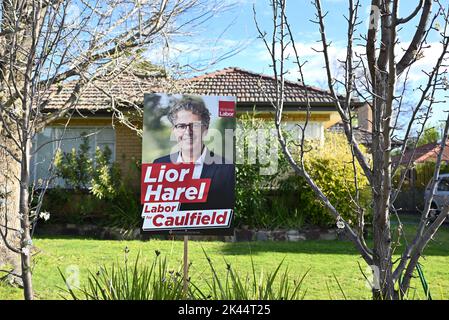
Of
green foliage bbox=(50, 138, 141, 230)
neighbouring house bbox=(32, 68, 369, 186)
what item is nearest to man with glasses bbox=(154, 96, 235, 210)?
green foliage bbox=(50, 138, 141, 230)

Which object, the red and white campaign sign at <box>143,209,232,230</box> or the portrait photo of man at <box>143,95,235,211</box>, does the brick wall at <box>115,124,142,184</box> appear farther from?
the red and white campaign sign at <box>143,209,232,230</box>

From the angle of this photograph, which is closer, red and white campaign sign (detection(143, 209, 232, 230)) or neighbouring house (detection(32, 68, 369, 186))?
red and white campaign sign (detection(143, 209, 232, 230))

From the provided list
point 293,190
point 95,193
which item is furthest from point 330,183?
point 95,193

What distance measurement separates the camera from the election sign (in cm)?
445

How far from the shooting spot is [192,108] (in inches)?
186

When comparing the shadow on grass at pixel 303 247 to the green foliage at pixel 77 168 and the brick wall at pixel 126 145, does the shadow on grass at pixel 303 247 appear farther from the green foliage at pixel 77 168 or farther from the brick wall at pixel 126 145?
the brick wall at pixel 126 145

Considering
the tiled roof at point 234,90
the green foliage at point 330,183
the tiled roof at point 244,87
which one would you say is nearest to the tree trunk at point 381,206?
the green foliage at point 330,183

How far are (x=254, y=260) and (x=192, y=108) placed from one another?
542cm

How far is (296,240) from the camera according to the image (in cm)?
1260

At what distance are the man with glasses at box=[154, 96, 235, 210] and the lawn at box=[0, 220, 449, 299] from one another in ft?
7.86

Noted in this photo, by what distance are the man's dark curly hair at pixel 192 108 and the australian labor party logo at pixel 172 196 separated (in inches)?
17.9

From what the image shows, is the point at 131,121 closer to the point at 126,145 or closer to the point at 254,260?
the point at 126,145
